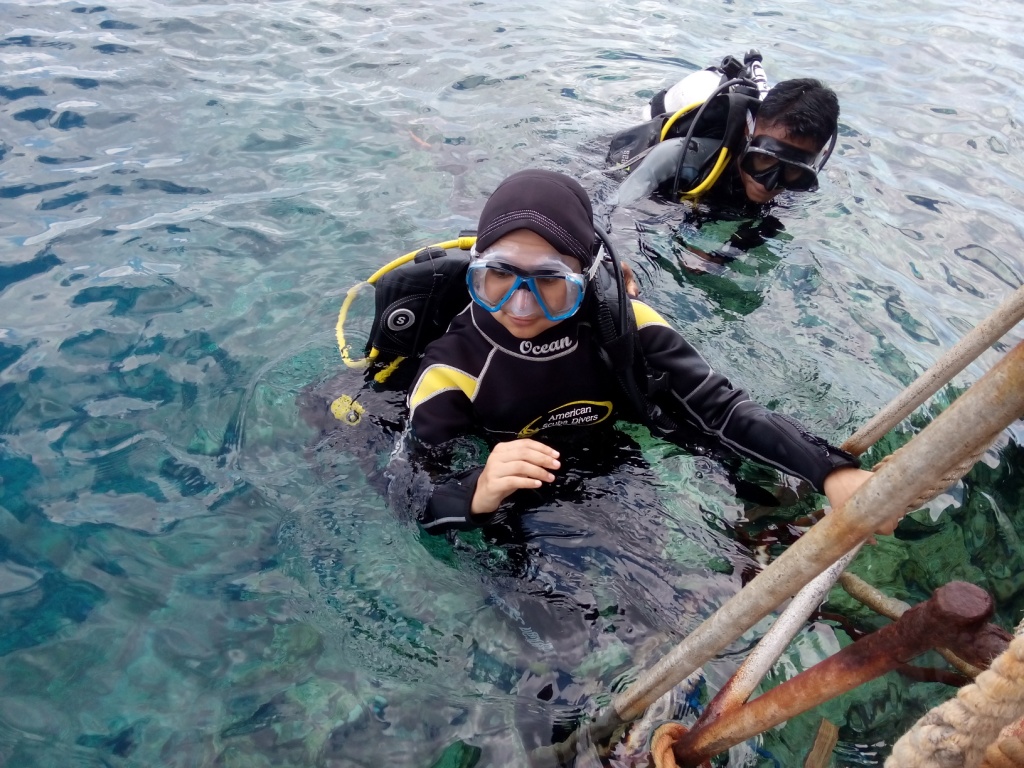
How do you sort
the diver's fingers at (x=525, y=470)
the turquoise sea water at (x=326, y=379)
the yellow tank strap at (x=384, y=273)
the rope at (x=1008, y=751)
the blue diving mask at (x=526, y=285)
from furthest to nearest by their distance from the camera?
the yellow tank strap at (x=384, y=273), the blue diving mask at (x=526, y=285), the turquoise sea water at (x=326, y=379), the diver's fingers at (x=525, y=470), the rope at (x=1008, y=751)

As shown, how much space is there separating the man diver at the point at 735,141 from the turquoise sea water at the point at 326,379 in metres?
0.29

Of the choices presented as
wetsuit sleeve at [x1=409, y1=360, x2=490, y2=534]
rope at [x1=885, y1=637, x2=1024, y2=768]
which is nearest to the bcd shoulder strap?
wetsuit sleeve at [x1=409, y1=360, x2=490, y2=534]

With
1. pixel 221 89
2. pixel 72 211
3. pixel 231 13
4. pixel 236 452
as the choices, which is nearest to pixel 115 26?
pixel 231 13

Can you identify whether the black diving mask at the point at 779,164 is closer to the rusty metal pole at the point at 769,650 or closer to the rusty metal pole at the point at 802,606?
the rusty metal pole at the point at 802,606

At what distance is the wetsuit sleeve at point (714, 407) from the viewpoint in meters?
2.79

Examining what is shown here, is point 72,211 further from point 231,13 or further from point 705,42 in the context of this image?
point 705,42

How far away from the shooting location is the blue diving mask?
8.75ft

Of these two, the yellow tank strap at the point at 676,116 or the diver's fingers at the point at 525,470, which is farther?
the yellow tank strap at the point at 676,116

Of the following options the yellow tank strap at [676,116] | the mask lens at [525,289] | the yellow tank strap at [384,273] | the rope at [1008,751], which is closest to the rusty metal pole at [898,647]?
the rope at [1008,751]

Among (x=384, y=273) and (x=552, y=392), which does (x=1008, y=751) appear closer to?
(x=552, y=392)

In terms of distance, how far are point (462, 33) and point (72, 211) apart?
5.73m

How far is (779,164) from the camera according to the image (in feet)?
16.3

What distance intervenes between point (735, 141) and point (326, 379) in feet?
11.3

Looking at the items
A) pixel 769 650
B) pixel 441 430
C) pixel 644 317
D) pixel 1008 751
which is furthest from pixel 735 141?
pixel 1008 751
